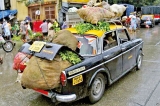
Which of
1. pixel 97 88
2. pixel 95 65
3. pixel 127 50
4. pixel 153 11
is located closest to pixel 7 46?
pixel 127 50

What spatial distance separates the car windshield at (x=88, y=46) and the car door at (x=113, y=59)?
11.7 inches

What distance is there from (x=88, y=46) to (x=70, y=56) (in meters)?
0.74

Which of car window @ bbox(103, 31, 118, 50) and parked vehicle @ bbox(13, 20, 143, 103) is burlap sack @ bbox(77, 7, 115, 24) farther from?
car window @ bbox(103, 31, 118, 50)

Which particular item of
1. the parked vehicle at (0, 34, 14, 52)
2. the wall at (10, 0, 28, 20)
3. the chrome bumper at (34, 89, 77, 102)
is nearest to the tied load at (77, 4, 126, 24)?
the chrome bumper at (34, 89, 77, 102)

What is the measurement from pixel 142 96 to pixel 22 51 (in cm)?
308

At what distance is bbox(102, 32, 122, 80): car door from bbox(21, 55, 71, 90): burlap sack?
3.80 ft

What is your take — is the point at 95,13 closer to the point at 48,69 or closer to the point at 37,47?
the point at 37,47

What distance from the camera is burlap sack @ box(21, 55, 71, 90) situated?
4055mm

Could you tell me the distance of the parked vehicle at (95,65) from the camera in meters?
4.13

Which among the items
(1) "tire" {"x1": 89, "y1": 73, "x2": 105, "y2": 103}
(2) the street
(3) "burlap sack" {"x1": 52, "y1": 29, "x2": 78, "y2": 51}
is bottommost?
(2) the street

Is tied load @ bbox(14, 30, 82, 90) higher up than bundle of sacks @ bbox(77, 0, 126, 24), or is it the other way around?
bundle of sacks @ bbox(77, 0, 126, 24)

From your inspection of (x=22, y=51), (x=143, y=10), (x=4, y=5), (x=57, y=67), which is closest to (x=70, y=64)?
(x=57, y=67)

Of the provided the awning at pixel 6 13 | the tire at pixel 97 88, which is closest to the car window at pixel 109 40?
the tire at pixel 97 88

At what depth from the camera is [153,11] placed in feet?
82.1
